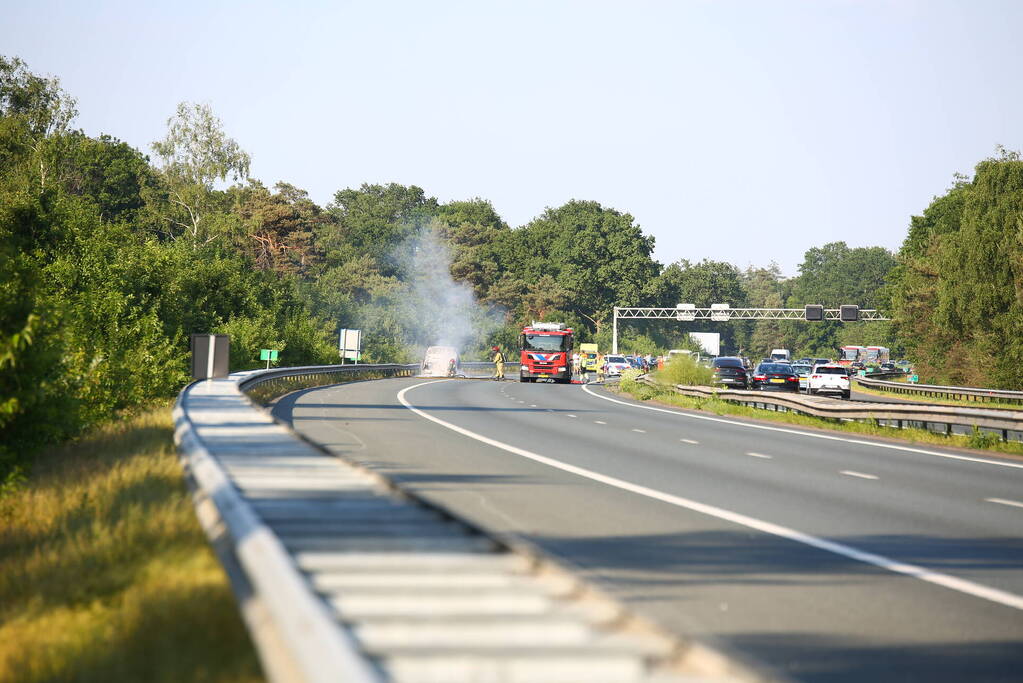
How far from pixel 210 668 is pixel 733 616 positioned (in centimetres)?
340

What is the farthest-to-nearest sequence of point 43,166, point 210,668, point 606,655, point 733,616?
point 43,166, point 733,616, point 210,668, point 606,655

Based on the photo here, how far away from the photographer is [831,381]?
58.3m

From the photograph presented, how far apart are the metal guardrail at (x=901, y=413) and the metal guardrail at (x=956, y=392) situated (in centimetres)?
1302

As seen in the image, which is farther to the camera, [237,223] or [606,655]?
[237,223]

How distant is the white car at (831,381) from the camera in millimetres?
57844

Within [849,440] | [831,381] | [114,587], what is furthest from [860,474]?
[831,381]

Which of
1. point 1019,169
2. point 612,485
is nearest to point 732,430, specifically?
point 612,485

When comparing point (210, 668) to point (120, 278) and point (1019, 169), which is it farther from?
point (1019, 169)

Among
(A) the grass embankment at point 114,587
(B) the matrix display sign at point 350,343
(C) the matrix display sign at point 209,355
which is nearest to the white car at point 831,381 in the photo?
(B) the matrix display sign at point 350,343

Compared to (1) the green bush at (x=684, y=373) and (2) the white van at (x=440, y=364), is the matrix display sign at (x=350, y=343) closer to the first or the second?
(2) the white van at (x=440, y=364)

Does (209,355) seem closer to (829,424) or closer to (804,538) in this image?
(829,424)

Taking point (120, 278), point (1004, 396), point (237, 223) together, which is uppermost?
point (237, 223)

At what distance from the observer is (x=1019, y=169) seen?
63.5 meters

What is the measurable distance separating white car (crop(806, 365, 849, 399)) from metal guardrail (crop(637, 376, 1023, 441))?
1942cm
